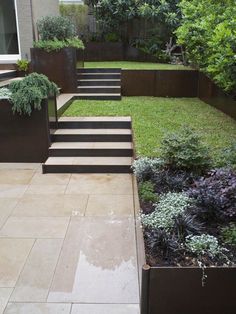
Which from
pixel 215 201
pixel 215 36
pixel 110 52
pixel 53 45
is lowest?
pixel 215 201

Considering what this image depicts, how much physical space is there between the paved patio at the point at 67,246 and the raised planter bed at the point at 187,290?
1.14ft

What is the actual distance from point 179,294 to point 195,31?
21.2 ft

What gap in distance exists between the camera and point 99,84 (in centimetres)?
877

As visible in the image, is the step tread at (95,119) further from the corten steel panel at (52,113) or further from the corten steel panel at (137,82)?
the corten steel panel at (137,82)

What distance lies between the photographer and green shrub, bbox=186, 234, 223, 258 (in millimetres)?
2244

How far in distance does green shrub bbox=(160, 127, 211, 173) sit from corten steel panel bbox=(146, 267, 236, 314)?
1645mm

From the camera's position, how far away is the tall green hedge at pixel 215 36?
479 centimetres

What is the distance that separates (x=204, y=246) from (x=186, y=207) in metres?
0.53

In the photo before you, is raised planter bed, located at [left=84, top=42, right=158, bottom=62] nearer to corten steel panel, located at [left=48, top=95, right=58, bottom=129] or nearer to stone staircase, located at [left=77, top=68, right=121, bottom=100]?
stone staircase, located at [left=77, top=68, right=121, bottom=100]

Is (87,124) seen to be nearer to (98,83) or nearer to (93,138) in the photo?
(93,138)

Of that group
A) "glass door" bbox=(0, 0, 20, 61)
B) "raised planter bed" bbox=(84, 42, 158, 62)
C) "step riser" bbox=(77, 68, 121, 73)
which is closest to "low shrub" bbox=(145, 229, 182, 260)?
"step riser" bbox=(77, 68, 121, 73)

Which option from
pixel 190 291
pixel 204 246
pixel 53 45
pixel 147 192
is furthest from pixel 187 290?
pixel 53 45

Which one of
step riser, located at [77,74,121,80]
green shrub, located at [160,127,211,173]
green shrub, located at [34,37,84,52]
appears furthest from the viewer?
step riser, located at [77,74,121,80]

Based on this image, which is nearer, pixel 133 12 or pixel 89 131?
pixel 89 131
